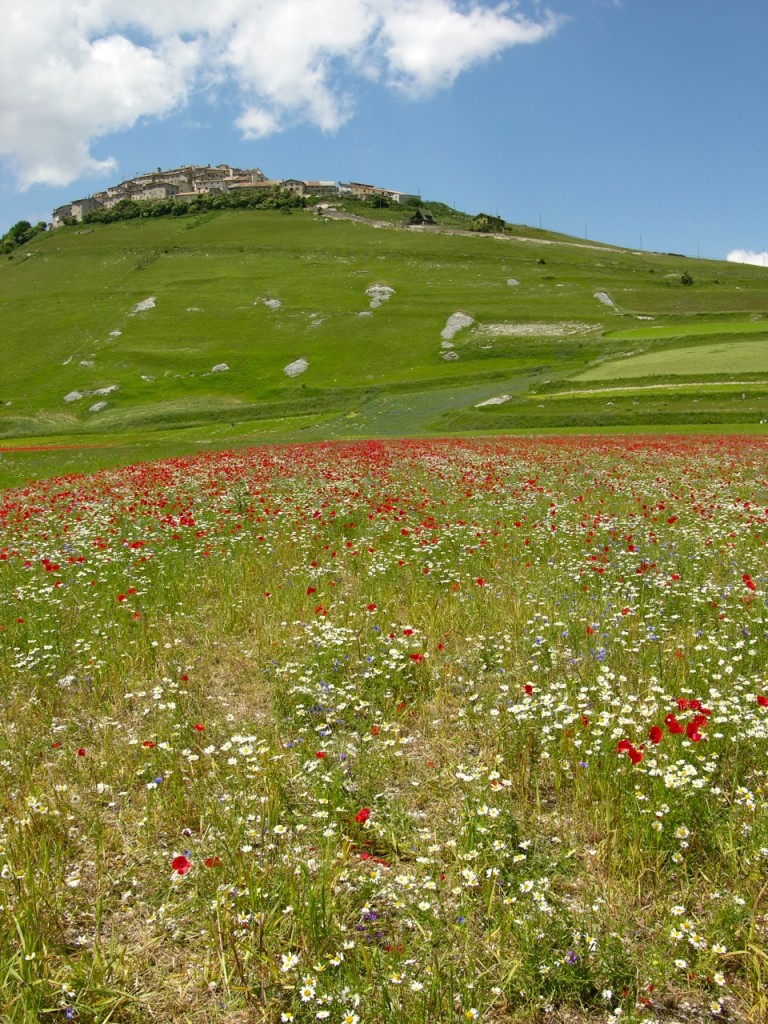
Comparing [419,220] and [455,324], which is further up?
[419,220]

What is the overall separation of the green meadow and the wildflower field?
3778 cm

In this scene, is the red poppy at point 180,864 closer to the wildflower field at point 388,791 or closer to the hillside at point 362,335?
the wildflower field at point 388,791

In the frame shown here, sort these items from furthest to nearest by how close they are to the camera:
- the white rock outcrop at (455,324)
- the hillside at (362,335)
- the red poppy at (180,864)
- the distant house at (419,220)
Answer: the distant house at (419,220) < the white rock outcrop at (455,324) < the hillside at (362,335) < the red poppy at (180,864)

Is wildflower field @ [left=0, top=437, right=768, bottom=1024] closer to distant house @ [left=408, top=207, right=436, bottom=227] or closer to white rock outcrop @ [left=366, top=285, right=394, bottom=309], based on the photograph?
white rock outcrop @ [left=366, top=285, right=394, bottom=309]

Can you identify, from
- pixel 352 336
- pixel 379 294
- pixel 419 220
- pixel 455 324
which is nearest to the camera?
pixel 352 336

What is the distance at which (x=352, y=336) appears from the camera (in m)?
95.1

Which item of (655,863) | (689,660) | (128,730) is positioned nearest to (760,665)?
(689,660)

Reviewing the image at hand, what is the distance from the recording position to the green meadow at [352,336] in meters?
56.4

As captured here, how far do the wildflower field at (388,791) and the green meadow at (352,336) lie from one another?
1487 inches

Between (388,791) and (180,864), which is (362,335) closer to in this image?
(388,791)

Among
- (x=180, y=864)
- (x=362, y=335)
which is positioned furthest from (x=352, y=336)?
(x=180, y=864)

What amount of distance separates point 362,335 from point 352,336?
148 centimetres

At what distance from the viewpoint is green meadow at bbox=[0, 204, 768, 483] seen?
185 feet

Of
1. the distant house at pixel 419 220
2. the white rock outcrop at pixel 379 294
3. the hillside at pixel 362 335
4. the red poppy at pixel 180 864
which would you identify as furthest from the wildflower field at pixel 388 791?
the distant house at pixel 419 220
